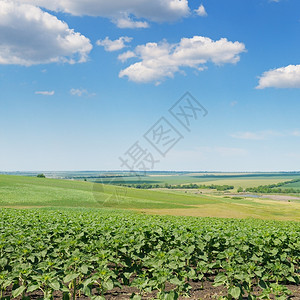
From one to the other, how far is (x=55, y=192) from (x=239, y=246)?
58.2 metres

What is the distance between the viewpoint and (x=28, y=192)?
198 feet

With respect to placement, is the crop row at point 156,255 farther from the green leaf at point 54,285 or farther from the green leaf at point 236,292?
the green leaf at point 54,285

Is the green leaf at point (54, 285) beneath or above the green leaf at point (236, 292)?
above

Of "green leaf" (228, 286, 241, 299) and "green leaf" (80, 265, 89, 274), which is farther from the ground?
"green leaf" (80, 265, 89, 274)

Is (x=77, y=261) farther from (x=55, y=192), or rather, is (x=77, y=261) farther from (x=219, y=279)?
(x=55, y=192)

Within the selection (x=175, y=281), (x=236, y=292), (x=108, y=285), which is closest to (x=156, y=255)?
(x=175, y=281)

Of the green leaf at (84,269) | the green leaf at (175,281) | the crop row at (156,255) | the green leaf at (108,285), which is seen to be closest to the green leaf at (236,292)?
the crop row at (156,255)

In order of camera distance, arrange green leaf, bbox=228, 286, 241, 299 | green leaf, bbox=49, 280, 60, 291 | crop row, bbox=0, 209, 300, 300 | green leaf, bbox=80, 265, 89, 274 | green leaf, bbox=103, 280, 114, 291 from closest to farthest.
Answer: green leaf, bbox=49, 280, 60, 291 → green leaf, bbox=103, 280, 114, 291 → green leaf, bbox=228, 286, 241, 299 → green leaf, bbox=80, 265, 89, 274 → crop row, bbox=0, 209, 300, 300

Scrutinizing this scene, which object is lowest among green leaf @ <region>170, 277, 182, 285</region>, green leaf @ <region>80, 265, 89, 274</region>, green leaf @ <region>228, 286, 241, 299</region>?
green leaf @ <region>228, 286, 241, 299</region>

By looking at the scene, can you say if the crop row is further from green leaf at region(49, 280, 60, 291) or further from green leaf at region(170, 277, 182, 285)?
green leaf at region(49, 280, 60, 291)

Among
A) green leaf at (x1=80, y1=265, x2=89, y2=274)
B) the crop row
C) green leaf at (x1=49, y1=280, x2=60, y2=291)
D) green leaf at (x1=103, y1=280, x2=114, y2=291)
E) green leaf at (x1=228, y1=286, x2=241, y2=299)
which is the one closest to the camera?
green leaf at (x1=49, y1=280, x2=60, y2=291)

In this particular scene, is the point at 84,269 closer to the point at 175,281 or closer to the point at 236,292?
the point at 175,281

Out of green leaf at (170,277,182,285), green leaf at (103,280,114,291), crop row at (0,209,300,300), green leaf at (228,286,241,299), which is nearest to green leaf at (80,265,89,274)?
crop row at (0,209,300,300)

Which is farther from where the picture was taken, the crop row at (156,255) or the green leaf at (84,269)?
the crop row at (156,255)
